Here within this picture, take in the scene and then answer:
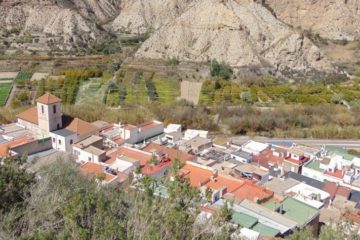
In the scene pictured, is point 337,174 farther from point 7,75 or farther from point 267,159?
point 7,75

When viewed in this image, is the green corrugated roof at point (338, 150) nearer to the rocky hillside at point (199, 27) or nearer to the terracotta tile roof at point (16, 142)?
the terracotta tile roof at point (16, 142)

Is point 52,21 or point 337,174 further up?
point 52,21

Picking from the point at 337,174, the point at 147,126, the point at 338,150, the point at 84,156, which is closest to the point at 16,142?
the point at 84,156

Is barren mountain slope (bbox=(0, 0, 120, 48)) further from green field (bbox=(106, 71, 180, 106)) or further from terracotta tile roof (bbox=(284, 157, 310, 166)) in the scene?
terracotta tile roof (bbox=(284, 157, 310, 166))

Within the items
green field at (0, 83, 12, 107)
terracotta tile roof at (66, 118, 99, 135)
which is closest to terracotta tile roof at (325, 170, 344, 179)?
terracotta tile roof at (66, 118, 99, 135)

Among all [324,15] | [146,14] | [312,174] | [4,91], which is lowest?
[4,91]

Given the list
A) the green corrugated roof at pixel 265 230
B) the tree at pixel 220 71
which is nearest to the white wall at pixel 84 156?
the green corrugated roof at pixel 265 230
